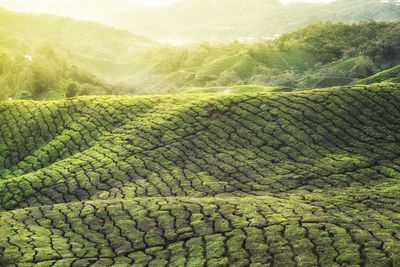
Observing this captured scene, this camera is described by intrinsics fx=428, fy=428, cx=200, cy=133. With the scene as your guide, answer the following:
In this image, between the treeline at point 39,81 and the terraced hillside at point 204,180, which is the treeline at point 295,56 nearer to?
the treeline at point 39,81

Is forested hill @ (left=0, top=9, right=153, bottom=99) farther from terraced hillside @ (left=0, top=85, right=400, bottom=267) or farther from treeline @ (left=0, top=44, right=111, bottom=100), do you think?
terraced hillside @ (left=0, top=85, right=400, bottom=267)

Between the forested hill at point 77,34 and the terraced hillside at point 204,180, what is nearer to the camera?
the terraced hillside at point 204,180

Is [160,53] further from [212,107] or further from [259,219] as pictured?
[259,219]

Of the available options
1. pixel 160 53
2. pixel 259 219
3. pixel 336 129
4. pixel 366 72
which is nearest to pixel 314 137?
pixel 336 129

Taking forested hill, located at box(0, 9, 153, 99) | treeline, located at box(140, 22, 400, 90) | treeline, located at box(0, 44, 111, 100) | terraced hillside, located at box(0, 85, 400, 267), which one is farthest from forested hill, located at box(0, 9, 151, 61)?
terraced hillside, located at box(0, 85, 400, 267)

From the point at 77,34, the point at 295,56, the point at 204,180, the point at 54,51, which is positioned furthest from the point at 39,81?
the point at 77,34

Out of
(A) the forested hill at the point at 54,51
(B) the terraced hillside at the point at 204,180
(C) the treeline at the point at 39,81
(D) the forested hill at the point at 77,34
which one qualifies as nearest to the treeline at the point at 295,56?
(A) the forested hill at the point at 54,51

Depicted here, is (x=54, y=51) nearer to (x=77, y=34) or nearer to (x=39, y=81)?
(x=39, y=81)
